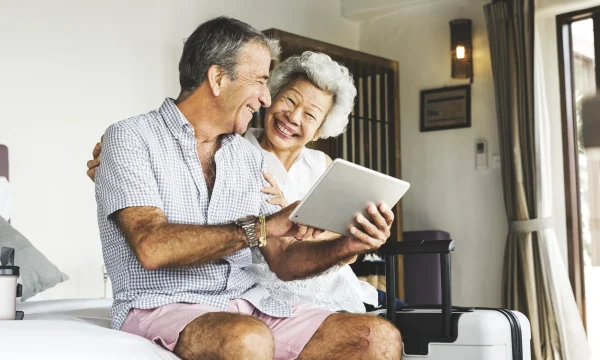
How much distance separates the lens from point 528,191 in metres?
5.00

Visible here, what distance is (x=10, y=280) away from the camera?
1829 millimetres

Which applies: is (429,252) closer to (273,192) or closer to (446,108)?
(273,192)

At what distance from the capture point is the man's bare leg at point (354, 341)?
1983 millimetres

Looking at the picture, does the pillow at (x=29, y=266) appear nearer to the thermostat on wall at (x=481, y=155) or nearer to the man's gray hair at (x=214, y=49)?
the man's gray hair at (x=214, y=49)

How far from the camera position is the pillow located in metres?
2.92

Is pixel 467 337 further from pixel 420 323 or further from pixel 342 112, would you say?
pixel 342 112

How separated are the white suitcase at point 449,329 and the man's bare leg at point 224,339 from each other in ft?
2.11

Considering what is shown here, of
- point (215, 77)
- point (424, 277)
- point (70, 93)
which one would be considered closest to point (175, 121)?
point (215, 77)

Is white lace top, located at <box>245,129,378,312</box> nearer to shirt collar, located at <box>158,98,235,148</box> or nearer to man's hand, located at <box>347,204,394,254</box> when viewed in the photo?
man's hand, located at <box>347,204,394,254</box>

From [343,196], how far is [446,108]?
3.74 meters

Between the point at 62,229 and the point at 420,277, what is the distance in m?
2.28

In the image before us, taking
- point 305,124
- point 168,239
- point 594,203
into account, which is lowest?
point 168,239

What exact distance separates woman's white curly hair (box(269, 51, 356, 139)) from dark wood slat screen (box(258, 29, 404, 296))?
2.23 meters

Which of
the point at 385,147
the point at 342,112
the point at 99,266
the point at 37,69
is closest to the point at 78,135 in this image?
the point at 37,69
